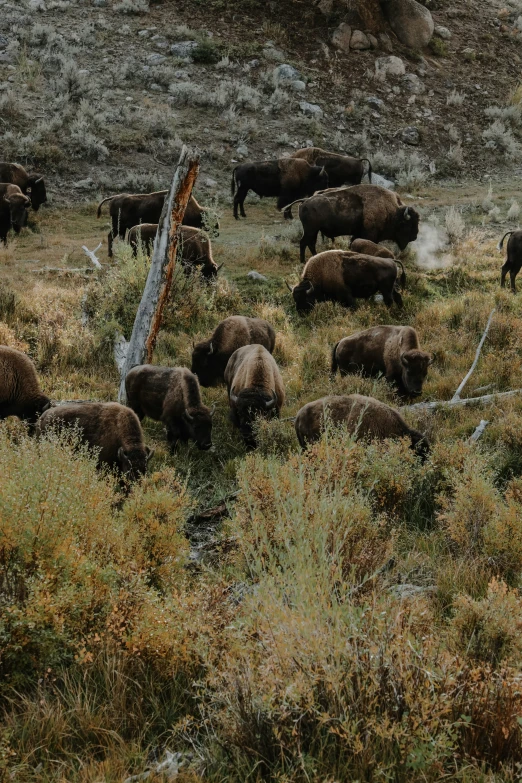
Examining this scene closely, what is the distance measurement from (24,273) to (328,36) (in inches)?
901

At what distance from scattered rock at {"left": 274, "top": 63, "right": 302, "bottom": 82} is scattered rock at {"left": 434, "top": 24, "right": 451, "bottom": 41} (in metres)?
9.02

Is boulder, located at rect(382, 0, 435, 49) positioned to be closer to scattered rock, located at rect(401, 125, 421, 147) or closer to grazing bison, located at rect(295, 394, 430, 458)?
scattered rock, located at rect(401, 125, 421, 147)

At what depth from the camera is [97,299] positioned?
41.0 feet

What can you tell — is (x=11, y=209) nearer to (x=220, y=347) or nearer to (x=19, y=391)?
(x=220, y=347)

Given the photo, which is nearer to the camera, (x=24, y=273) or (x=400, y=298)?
(x=400, y=298)

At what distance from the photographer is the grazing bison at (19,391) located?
8.52m

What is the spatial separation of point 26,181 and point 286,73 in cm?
1398

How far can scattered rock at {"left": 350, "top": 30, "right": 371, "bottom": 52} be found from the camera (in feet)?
103

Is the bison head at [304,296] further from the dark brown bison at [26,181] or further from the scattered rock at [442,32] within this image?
the scattered rock at [442,32]

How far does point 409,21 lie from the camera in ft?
106

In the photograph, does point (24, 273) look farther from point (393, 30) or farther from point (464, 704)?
point (393, 30)

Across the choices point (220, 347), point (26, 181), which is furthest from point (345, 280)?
point (26, 181)

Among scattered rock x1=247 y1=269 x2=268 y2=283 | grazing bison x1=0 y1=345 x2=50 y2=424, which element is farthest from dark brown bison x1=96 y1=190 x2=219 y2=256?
grazing bison x1=0 y1=345 x2=50 y2=424

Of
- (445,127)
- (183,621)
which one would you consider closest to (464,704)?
(183,621)
